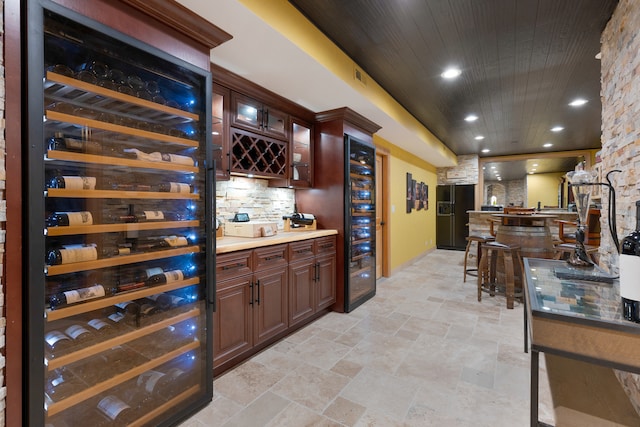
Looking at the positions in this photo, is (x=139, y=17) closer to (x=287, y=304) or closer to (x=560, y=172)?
(x=287, y=304)

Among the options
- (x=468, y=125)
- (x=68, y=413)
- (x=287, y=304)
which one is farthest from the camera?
(x=468, y=125)

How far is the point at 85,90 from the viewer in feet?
4.73

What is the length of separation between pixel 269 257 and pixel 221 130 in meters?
1.16

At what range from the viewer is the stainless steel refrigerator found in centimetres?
807

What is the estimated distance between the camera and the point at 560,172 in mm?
12664

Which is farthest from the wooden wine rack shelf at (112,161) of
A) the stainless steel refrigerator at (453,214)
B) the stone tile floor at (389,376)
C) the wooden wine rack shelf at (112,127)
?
the stainless steel refrigerator at (453,214)

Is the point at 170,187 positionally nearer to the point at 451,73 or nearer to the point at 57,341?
the point at 57,341

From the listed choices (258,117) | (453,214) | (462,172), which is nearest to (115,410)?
(258,117)

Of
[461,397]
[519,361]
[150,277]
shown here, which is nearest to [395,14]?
[150,277]

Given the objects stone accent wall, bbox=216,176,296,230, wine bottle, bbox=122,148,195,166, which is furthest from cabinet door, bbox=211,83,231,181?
wine bottle, bbox=122,148,195,166

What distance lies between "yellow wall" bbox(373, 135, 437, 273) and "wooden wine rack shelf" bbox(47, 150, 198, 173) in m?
3.63

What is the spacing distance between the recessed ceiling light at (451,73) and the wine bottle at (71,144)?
3.20 metres

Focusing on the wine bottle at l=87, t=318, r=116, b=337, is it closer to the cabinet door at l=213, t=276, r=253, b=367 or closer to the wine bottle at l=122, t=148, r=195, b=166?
the cabinet door at l=213, t=276, r=253, b=367

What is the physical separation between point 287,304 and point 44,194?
6.75ft
